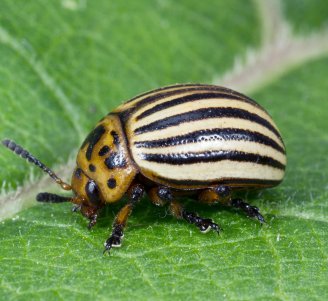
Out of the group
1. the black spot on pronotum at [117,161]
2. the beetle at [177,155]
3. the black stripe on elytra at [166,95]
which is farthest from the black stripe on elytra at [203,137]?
the black stripe on elytra at [166,95]

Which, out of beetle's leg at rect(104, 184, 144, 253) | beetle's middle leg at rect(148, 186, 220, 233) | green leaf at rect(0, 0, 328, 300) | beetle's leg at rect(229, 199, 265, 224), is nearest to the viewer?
green leaf at rect(0, 0, 328, 300)

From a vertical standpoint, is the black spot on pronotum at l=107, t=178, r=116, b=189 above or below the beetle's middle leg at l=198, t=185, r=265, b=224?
below

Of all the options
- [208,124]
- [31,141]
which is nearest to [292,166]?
[208,124]

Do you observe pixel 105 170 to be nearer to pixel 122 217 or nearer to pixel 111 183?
pixel 111 183

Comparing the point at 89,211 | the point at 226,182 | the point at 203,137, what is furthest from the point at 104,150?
the point at 226,182

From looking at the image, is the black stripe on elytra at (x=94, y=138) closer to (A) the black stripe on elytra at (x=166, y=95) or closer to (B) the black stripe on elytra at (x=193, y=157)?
(A) the black stripe on elytra at (x=166, y=95)

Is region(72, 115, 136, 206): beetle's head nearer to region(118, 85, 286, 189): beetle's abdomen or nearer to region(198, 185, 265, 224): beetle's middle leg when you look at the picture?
region(118, 85, 286, 189): beetle's abdomen

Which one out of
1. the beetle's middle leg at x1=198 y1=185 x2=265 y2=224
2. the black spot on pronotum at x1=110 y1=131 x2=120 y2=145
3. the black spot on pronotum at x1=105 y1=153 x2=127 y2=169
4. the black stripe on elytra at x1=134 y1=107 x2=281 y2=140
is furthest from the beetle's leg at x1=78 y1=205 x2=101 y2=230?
the beetle's middle leg at x1=198 y1=185 x2=265 y2=224
